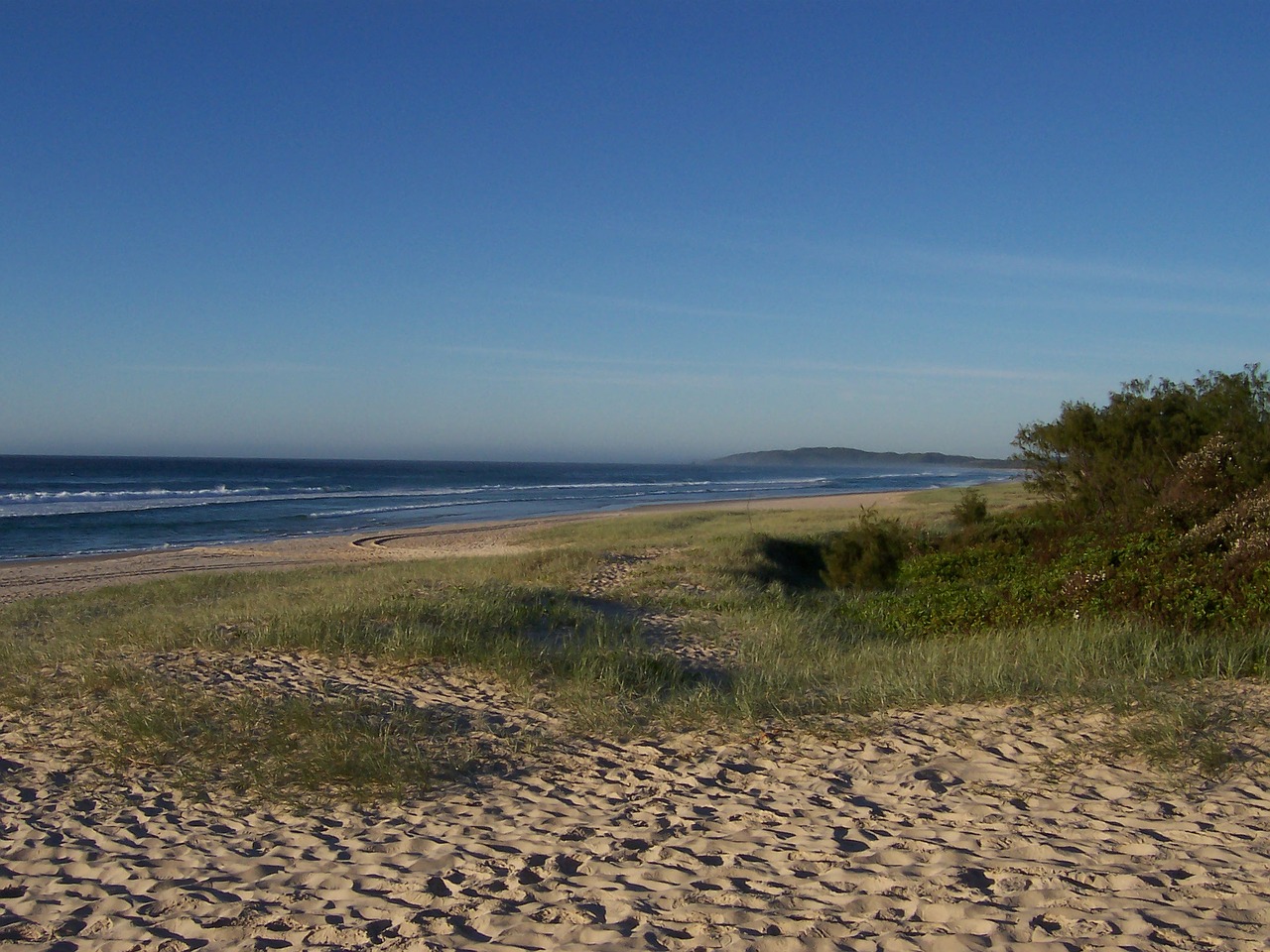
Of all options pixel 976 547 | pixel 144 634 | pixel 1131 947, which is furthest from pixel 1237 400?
pixel 144 634

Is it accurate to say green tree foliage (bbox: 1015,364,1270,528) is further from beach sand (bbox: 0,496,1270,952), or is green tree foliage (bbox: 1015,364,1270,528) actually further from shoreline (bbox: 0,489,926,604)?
shoreline (bbox: 0,489,926,604)

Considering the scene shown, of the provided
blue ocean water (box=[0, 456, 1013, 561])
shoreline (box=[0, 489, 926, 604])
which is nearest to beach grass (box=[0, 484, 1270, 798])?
shoreline (box=[0, 489, 926, 604])

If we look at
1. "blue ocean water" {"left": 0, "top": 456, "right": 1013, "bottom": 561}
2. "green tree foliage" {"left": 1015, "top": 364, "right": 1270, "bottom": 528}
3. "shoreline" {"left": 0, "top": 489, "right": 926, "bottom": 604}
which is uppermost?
"green tree foliage" {"left": 1015, "top": 364, "right": 1270, "bottom": 528}

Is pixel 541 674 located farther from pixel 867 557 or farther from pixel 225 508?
pixel 225 508

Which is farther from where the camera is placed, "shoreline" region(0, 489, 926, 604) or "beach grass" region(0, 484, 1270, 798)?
"shoreline" region(0, 489, 926, 604)

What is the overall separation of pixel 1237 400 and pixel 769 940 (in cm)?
1704

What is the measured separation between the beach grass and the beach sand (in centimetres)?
28

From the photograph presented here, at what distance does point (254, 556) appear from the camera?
29484 mm

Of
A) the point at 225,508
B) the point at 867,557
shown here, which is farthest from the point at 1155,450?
the point at 225,508

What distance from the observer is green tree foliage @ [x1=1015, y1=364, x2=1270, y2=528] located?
14.7 meters

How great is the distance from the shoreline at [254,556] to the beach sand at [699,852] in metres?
17.2

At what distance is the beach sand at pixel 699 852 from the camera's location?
13.7 ft

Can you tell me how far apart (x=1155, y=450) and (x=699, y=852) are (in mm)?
16390

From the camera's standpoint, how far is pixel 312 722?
7191mm
